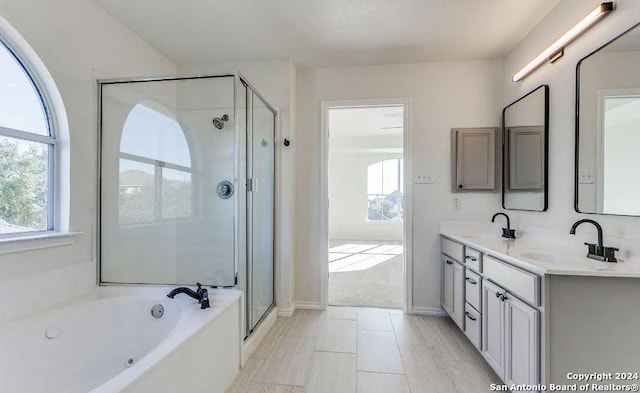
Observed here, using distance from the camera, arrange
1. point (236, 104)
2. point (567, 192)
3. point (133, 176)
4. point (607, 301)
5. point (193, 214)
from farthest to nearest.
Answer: point (193, 214), point (133, 176), point (236, 104), point (567, 192), point (607, 301)

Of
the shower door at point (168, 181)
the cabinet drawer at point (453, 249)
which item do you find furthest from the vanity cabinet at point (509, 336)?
the shower door at point (168, 181)

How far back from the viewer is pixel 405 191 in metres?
2.85

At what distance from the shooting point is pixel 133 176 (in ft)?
7.74

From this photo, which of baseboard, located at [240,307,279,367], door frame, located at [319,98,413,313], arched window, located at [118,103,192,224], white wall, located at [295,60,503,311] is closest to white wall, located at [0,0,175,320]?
A: arched window, located at [118,103,192,224]

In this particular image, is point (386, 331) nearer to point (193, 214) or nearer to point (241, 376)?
point (241, 376)

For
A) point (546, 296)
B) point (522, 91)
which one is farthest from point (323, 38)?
point (546, 296)

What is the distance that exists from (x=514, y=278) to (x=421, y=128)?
171cm

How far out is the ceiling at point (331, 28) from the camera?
6.54 ft

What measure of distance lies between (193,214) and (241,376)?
1.44m

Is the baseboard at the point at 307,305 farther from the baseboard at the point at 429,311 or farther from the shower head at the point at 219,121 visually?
Answer: the shower head at the point at 219,121

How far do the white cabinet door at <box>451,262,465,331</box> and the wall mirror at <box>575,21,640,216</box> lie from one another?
2.93 feet

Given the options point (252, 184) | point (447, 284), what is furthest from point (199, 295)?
point (447, 284)

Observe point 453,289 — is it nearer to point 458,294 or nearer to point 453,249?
point 458,294

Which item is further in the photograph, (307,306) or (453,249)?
(307,306)
